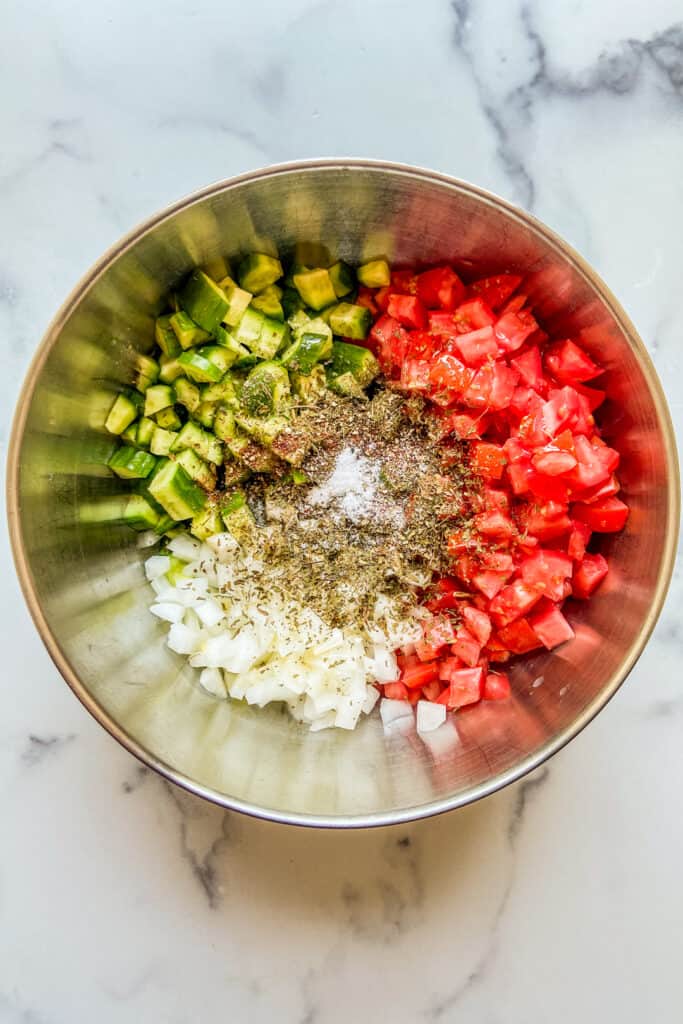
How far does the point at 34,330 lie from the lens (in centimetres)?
176

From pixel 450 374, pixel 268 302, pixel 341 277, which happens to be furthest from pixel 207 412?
pixel 450 374

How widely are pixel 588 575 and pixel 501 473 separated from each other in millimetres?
266

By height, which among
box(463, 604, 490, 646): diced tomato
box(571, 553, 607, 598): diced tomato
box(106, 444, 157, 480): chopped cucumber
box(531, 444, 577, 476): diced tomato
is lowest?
box(463, 604, 490, 646): diced tomato

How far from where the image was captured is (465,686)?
1646 millimetres

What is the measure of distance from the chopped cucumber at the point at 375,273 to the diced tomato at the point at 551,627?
2.47ft

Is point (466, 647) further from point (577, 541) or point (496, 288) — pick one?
point (496, 288)

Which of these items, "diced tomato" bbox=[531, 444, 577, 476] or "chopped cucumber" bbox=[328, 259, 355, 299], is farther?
"chopped cucumber" bbox=[328, 259, 355, 299]

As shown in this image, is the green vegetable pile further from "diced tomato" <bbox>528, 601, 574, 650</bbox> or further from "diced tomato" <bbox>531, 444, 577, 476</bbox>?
"diced tomato" <bbox>528, 601, 574, 650</bbox>

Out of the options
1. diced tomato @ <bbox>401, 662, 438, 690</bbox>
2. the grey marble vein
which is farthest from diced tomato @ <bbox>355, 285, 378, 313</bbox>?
the grey marble vein

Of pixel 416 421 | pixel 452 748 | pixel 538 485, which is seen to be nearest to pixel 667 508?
pixel 538 485

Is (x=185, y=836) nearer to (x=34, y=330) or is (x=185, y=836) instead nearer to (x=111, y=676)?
(x=111, y=676)

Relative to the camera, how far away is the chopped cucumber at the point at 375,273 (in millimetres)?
1711

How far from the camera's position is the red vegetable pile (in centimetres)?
161

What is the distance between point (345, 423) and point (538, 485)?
1.33 ft
